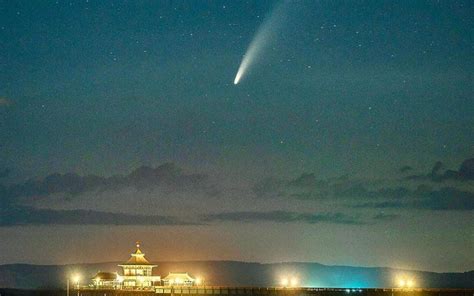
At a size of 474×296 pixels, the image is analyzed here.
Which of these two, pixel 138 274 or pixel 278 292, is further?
pixel 138 274

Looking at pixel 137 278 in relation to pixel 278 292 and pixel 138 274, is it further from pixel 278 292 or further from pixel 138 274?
pixel 278 292

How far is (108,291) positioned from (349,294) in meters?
39.3

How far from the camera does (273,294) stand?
4926 inches

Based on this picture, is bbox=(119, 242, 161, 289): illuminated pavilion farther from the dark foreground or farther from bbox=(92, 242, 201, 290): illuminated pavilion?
the dark foreground

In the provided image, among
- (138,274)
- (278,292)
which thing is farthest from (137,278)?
(278,292)

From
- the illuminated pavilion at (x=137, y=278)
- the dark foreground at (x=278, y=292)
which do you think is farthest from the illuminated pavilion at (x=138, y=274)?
the dark foreground at (x=278, y=292)

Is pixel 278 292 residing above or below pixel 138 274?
below

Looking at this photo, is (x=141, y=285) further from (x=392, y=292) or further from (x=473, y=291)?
(x=473, y=291)

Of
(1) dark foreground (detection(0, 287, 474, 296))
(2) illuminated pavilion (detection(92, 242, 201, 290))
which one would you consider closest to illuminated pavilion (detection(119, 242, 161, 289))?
(2) illuminated pavilion (detection(92, 242, 201, 290))

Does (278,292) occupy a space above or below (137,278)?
below

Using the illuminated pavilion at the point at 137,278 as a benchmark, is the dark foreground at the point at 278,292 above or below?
below

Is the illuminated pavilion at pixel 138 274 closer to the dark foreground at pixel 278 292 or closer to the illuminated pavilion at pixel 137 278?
the illuminated pavilion at pixel 137 278

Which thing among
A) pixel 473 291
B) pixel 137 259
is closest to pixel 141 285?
pixel 137 259

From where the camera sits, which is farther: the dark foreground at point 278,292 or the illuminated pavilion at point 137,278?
the illuminated pavilion at point 137,278
